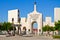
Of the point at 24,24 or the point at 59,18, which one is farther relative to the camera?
the point at 24,24

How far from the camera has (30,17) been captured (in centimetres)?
9131

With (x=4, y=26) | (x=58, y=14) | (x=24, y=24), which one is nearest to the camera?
(x=4, y=26)

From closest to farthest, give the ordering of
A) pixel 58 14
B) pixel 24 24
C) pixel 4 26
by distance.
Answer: pixel 4 26 → pixel 58 14 → pixel 24 24

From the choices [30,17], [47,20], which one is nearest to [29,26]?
[30,17]

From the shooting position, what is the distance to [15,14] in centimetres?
8806

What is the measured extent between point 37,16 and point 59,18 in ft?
32.5

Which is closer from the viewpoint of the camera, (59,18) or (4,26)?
(4,26)

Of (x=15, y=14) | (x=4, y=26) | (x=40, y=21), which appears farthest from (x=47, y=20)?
(x=4, y=26)

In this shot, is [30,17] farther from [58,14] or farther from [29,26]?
[58,14]

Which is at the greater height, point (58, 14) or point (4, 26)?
point (58, 14)

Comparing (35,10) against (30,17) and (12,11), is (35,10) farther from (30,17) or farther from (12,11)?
(12,11)

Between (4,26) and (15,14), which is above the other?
(15,14)

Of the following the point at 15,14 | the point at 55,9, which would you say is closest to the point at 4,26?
the point at 15,14

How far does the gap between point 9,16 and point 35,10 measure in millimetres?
12171
